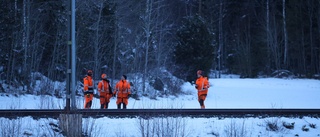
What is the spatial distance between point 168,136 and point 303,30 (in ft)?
148

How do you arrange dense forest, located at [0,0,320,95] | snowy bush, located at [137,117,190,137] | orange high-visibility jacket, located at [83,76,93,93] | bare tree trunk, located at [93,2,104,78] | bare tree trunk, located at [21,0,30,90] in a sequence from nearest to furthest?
snowy bush, located at [137,117,190,137] → orange high-visibility jacket, located at [83,76,93,93] → bare tree trunk, located at [21,0,30,90] → dense forest, located at [0,0,320,95] → bare tree trunk, located at [93,2,104,78]

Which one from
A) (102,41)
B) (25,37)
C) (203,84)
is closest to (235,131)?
(203,84)

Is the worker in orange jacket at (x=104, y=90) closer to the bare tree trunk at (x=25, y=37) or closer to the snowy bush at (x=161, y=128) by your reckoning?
the snowy bush at (x=161, y=128)

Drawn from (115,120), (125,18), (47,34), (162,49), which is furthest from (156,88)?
(115,120)

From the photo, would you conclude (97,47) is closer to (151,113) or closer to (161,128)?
(151,113)

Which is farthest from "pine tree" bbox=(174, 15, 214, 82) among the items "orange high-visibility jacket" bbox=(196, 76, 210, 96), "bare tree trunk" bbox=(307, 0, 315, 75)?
"bare tree trunk" bbox=(307, 0, 315, 75)

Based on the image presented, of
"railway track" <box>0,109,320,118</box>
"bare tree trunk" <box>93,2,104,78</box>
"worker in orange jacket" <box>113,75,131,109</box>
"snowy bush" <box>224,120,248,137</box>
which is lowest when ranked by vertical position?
"snowy bush" <box>224,120,248,137</box>

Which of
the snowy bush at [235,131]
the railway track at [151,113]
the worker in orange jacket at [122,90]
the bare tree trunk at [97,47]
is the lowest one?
the snowy bush at [235,131]

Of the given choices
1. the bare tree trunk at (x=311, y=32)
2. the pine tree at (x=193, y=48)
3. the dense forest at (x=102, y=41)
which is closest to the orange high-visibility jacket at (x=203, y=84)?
the dense forest at (x=102, y=41)

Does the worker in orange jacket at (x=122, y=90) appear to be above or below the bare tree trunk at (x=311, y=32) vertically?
below

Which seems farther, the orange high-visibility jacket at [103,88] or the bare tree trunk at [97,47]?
the bare tree trunk at [97,47]

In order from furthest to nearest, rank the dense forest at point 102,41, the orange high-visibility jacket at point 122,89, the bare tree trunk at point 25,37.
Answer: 1. the dense forest at point 102,41
2. the bare tree trunk at point 25,37
3. the orange high-visibility jacket at point 122,89

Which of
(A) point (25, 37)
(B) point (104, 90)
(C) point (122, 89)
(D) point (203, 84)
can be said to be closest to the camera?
(B) point (104, 90)

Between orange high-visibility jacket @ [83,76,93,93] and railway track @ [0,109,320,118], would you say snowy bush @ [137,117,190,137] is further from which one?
orange high-visibility jacket @ [83,76,93,93]
